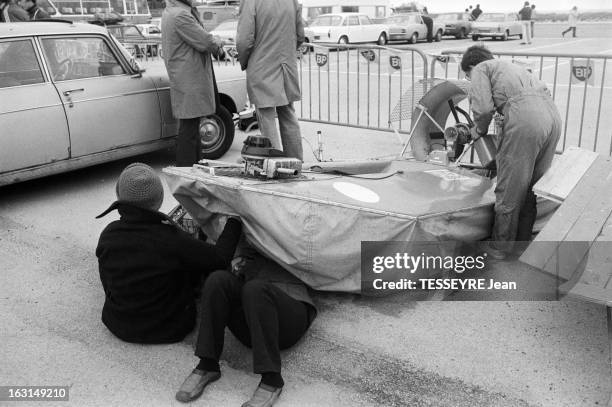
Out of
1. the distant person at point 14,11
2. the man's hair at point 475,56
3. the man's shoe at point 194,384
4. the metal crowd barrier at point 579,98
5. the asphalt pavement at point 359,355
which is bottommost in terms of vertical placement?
the asphalt pavement at point 359,355

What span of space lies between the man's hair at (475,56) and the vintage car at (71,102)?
346 cm

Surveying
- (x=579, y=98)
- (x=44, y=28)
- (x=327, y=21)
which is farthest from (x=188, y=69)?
(x=327, y=21)

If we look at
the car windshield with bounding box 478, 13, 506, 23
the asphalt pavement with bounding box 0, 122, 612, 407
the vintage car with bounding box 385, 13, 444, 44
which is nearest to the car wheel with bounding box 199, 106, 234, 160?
the asphalt pavement with bounding box 0, 122, 612, 407

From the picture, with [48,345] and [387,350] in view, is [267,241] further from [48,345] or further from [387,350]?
[48,345]

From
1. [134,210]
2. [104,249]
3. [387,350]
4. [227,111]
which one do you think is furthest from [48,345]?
[227,111]

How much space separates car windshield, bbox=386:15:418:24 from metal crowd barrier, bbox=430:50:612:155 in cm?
1685

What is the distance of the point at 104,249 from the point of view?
349 centimetres

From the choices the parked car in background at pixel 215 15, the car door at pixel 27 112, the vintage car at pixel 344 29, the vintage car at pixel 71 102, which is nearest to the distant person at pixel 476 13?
the vintage car at pixel 344 29

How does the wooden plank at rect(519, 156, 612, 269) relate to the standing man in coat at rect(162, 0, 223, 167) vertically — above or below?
below

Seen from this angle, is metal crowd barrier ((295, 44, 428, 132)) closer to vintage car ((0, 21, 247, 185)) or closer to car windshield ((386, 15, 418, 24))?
vintage car ((0, 21, 247, 185))

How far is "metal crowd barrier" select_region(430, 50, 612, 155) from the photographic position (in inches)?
266

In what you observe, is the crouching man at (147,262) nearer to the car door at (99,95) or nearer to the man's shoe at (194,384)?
the man's shoe at (194,384)

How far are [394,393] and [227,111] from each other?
16.1 feet

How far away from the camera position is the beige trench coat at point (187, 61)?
628 cm
